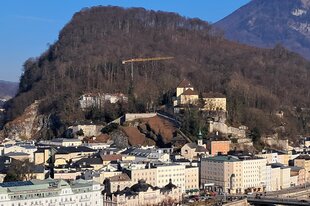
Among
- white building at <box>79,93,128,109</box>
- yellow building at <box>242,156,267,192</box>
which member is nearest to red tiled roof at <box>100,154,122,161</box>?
yellow building at <box>242,156,267,192</box>

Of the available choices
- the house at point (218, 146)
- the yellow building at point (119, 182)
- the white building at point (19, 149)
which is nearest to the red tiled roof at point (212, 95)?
the house at point (218, 146)

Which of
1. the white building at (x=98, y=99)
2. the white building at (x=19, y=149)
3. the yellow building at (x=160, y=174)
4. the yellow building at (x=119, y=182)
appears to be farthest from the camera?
the white building at (x=98, y=99)

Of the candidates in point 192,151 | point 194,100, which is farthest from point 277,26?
point 192,151

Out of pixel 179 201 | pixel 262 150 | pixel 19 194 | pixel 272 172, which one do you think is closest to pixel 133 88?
pixel 262 150

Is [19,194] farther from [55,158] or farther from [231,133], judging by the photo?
[231,133]

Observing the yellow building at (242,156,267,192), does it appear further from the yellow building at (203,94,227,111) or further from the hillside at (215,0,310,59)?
the hillside at (215,0,310,59)

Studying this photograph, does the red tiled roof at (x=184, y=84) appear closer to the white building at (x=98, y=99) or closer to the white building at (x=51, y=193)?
the white building at (x=98, y=99)

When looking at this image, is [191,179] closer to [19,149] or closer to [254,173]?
[254,173]

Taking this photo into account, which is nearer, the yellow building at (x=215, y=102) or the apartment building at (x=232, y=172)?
the apartment building at (x=232, y=172)
